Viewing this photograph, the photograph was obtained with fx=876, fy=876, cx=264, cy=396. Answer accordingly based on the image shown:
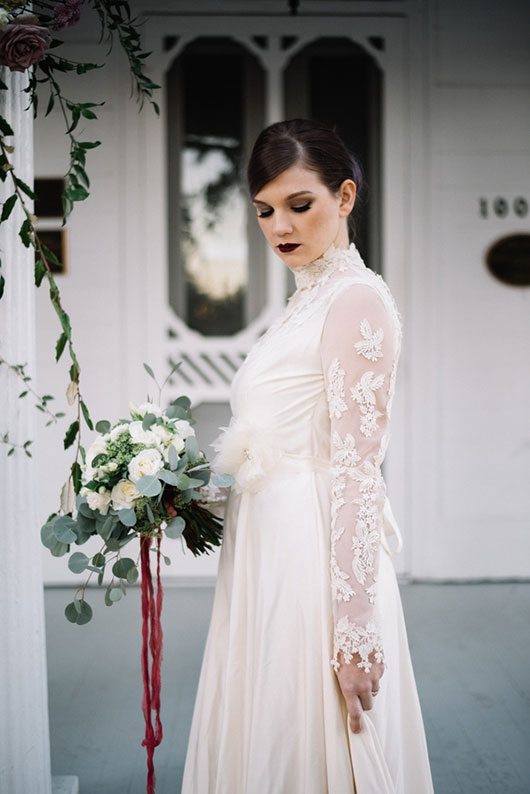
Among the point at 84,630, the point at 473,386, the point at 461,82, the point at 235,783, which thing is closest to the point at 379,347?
the point at 235,783

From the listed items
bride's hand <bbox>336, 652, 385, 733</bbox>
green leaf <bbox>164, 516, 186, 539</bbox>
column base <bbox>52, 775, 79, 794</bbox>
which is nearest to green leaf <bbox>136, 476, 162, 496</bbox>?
green leaf <bbox>164, 516, 186, 539</bbox>

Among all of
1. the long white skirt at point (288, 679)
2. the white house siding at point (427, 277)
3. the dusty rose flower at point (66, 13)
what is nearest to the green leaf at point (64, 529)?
the long white skirt at point (288, 679)

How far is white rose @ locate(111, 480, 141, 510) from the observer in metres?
1.59

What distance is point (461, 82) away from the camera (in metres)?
4.61

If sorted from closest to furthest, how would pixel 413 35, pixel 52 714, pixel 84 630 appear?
pixel 52 714, pixel 84 630, pixel 413 35

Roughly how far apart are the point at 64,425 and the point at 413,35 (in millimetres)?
2759

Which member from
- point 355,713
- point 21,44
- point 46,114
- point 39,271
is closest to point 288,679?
point 355,713

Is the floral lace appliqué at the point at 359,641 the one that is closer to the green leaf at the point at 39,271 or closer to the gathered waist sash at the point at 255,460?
the gathered waist sash at the point at 255,460

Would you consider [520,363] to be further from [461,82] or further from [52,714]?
[52,714]

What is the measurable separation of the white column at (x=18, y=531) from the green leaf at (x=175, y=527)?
494 mm

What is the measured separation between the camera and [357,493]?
1.56 m

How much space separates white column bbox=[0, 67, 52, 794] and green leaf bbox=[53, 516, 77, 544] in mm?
331

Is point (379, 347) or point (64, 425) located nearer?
point (379, 347)

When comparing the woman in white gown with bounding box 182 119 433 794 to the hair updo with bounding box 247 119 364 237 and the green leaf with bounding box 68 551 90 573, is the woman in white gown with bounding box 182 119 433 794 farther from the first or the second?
the green leaf with bounding box 68 551 90 573
